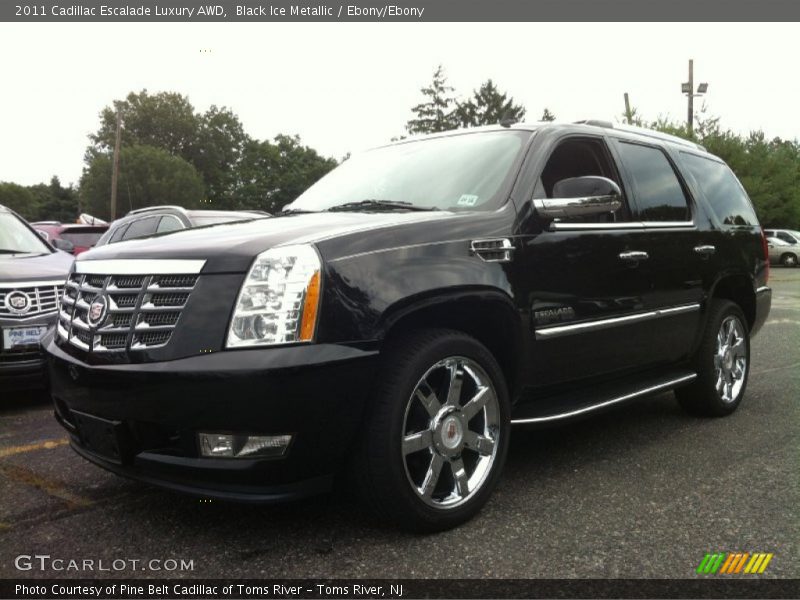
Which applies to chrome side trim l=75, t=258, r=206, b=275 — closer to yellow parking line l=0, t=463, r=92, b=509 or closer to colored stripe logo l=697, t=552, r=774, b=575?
yellow parking line l=0, t=463, r=92, b=509

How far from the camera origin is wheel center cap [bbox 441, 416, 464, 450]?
2.95 metres

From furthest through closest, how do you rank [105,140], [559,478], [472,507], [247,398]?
1. [105,140]
2. [559,478]
3. [472,507]
4. [247,398]

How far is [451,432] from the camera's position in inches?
117

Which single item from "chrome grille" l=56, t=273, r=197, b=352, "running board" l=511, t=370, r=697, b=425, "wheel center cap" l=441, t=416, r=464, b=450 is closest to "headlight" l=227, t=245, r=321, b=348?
"chrome grille" l=56, t=273, r=197, b=352

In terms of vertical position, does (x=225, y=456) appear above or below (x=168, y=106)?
below

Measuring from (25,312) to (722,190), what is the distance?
5.01m

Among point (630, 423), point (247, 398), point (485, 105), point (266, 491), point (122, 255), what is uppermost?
point (485, 105)

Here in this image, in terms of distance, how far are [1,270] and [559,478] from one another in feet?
13.9

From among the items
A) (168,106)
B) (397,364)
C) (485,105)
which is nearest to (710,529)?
(397,364)

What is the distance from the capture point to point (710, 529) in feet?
9.60

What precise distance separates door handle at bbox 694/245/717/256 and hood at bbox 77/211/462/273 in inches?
82.0

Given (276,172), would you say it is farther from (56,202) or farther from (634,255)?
(634,255)

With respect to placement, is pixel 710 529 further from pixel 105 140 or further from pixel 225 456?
pixel 105 140
